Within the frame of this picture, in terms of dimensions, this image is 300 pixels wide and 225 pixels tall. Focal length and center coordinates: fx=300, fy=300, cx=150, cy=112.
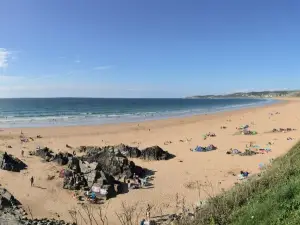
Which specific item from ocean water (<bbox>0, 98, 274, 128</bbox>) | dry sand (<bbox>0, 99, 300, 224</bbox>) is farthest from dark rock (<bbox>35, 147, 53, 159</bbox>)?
ocean water (<bbox>0, 98, 274, 128</bbox>)

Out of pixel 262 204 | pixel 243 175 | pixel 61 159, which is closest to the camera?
pixel 262 204

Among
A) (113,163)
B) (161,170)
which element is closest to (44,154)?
(113,163)

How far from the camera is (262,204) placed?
686 cm

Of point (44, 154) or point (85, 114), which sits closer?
point (44, 154)

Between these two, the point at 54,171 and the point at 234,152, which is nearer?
the point at 54,171

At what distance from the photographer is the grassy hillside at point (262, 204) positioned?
6172mm

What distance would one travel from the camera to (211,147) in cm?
2425

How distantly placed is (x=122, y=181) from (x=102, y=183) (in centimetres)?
189

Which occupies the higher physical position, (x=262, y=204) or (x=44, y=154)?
(x=262, y=204)

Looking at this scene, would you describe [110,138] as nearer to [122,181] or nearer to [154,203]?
[122,181]

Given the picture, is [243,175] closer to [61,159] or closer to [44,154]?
[61,159]

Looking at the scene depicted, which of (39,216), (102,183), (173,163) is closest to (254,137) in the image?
(173,163)

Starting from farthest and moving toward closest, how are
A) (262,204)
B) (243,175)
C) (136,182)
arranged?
1. (243,175)
2. (136,182)
3. (262,204)


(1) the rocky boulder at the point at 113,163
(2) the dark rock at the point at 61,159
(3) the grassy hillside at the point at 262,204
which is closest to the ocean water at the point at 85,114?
(2) the dark rock at the point at 61,159
